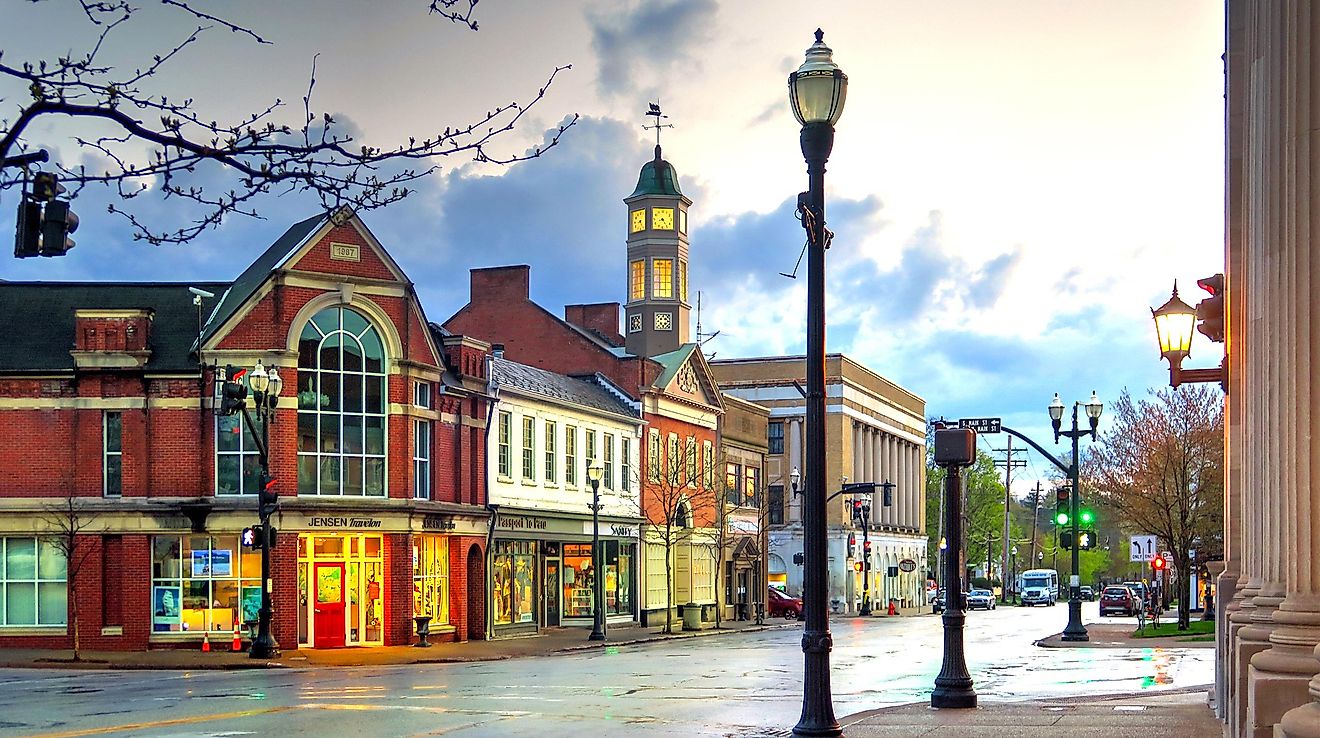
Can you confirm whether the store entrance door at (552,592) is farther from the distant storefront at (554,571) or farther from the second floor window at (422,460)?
the second floor window at (422,460)

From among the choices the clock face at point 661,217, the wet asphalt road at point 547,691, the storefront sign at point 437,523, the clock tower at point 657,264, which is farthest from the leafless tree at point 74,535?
the clock face at point 661,217

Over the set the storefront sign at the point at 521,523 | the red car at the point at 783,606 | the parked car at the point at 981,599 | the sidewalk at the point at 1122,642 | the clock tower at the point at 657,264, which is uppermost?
Answer: the clock tower at the point at 657,264

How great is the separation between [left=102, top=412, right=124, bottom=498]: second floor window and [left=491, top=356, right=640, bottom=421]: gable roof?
1210 cm

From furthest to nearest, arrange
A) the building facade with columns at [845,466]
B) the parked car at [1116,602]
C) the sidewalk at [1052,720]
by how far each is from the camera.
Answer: the building facade with columns at [845,466], the parked car at [1116,602], the sidewalk at [1052,720]

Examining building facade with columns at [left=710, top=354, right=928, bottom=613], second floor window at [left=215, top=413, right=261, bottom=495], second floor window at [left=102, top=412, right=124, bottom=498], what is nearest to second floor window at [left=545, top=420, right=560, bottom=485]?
second floor window at [left=215, top=413, right=261, bottom=495]

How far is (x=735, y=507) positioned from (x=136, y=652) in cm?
3564

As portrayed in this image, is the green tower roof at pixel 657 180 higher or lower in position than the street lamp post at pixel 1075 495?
higher

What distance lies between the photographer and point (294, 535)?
41.8 m

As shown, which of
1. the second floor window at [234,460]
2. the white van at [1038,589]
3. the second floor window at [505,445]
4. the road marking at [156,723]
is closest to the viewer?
the road marking at [156,723]

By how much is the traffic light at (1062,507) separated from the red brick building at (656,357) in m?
17.2

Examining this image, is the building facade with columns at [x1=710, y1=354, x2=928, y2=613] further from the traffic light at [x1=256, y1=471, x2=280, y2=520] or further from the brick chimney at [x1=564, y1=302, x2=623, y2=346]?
the traffic light at [x1=256, y1=471, x2=280, y2=520]

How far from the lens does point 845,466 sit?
326ft

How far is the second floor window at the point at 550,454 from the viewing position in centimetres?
5394

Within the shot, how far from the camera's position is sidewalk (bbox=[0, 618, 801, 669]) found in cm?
3581
